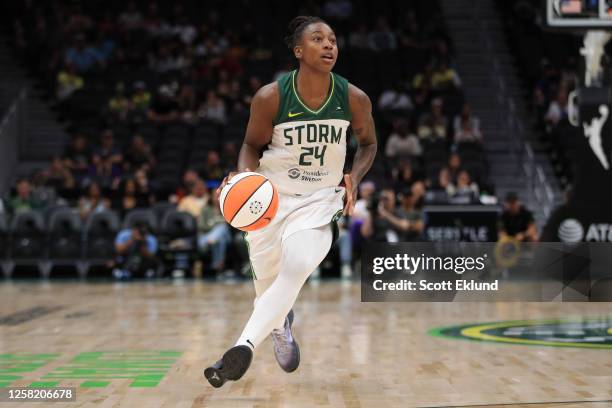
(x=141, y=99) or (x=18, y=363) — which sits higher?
(x=141, y=99)

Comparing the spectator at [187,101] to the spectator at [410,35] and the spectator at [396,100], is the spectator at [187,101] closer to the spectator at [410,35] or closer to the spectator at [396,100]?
the spectator at [396,100]

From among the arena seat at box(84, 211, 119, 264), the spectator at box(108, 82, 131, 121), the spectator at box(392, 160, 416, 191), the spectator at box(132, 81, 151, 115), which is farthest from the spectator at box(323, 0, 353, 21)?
the arena seat at box(84, 211, 119, 264)

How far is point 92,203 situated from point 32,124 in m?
4.79

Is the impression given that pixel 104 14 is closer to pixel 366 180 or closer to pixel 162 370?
pixel 366 180

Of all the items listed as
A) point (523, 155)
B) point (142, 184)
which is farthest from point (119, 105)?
point (523, 155)

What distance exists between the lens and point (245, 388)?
511cm

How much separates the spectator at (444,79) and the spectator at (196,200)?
17.8ft

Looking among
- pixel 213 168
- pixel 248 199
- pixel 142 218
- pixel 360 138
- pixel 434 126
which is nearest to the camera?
pixel 248 199

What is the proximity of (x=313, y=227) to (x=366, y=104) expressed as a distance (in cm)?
77

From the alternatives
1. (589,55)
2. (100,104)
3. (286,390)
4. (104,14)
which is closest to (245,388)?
(286,390)

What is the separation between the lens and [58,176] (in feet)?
53.6

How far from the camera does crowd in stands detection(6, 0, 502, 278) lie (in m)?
15.1

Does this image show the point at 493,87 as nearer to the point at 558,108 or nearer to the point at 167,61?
the point at 558,108
